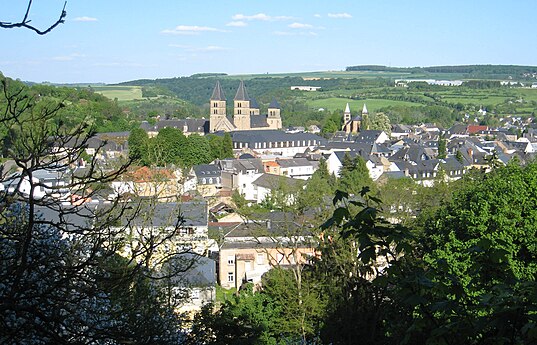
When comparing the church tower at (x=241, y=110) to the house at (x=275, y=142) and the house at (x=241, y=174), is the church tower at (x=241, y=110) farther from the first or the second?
the house at (x=241, y=174)

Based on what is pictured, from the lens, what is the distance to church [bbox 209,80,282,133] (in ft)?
240

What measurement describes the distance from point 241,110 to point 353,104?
58.3 metres

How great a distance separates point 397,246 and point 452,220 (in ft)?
38.1

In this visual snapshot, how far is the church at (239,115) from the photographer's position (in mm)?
73188

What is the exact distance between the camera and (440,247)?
13430 mm

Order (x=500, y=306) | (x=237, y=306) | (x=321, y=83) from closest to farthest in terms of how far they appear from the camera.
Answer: (x=500, y=306) → (x=237, y=306) → (x=321, y=83)

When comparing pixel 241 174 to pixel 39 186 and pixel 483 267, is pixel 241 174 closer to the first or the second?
pixel 39 186

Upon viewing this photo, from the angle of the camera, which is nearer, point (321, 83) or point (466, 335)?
point (466, 335)

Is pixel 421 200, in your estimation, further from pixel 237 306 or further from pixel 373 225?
pixel 373 225

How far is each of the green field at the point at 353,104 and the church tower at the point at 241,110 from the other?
4849cm

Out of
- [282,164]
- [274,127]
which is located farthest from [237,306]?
[274,127]

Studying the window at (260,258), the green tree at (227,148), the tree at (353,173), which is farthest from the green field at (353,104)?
the window at (260,258)

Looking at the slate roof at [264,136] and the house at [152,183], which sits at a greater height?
the house at [152,183]

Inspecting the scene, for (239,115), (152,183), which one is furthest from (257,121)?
(152,183)
